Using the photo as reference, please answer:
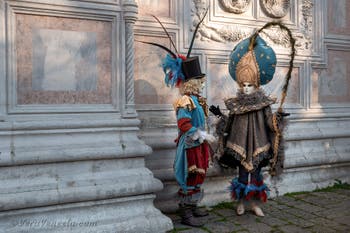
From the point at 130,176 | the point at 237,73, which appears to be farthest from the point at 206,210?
the point at 237,73

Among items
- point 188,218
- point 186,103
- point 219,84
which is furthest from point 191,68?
point 188,218

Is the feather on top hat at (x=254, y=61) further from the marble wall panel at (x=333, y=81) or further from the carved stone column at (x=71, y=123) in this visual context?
the marble wall panel at (x=333, y=81)

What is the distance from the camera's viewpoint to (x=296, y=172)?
5.42 metres

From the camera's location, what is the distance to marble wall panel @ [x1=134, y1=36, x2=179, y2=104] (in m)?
4.56

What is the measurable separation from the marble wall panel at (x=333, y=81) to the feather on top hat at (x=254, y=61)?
196 centimetres

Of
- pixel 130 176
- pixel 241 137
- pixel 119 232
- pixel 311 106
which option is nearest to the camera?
pixel 119 232

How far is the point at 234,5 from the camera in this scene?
5.16m

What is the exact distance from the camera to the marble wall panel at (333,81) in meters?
5.94

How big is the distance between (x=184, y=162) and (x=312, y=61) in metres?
2.98

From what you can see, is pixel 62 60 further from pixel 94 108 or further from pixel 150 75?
pixel 150 75

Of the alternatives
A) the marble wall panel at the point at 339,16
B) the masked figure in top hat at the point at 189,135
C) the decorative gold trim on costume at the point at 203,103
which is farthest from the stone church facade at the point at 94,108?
the marble wall panel at the point at 339,16

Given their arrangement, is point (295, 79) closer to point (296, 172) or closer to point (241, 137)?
point (296, 172)

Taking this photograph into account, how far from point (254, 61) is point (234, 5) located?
128 centimetres

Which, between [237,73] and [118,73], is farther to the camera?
[237,73]
